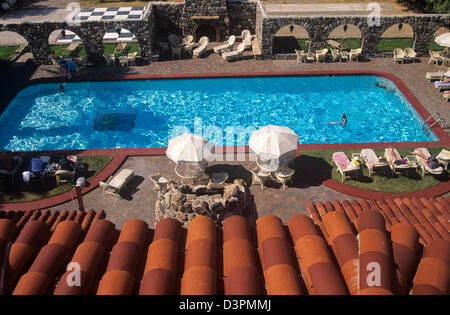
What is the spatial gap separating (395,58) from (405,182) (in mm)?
12978

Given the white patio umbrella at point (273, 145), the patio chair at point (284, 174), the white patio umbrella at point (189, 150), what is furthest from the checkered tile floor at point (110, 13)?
the patio chair at point (284, 174)

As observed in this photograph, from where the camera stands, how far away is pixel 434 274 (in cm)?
654

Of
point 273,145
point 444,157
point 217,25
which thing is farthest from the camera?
point 217,25

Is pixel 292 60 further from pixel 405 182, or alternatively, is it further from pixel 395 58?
pixel 405 182

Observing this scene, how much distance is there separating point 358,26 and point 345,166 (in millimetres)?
13446

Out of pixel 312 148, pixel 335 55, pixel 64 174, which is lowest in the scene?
pixel 312 148

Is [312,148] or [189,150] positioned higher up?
[189,150]

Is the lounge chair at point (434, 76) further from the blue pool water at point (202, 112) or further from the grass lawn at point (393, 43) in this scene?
the grass lawn at point (393, 43)

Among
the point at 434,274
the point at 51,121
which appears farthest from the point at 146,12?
the point at 434,274

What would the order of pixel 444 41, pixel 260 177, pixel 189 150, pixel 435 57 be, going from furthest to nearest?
pixel 435 57
pixel 444 41
pixel 260 177
pixel 189 150

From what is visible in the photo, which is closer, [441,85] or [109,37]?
[441,85]

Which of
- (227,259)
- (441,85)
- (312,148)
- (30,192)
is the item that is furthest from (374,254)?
(441,85)

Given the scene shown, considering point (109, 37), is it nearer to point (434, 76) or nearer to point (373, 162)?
point (373, 162)

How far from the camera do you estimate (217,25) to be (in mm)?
28656
